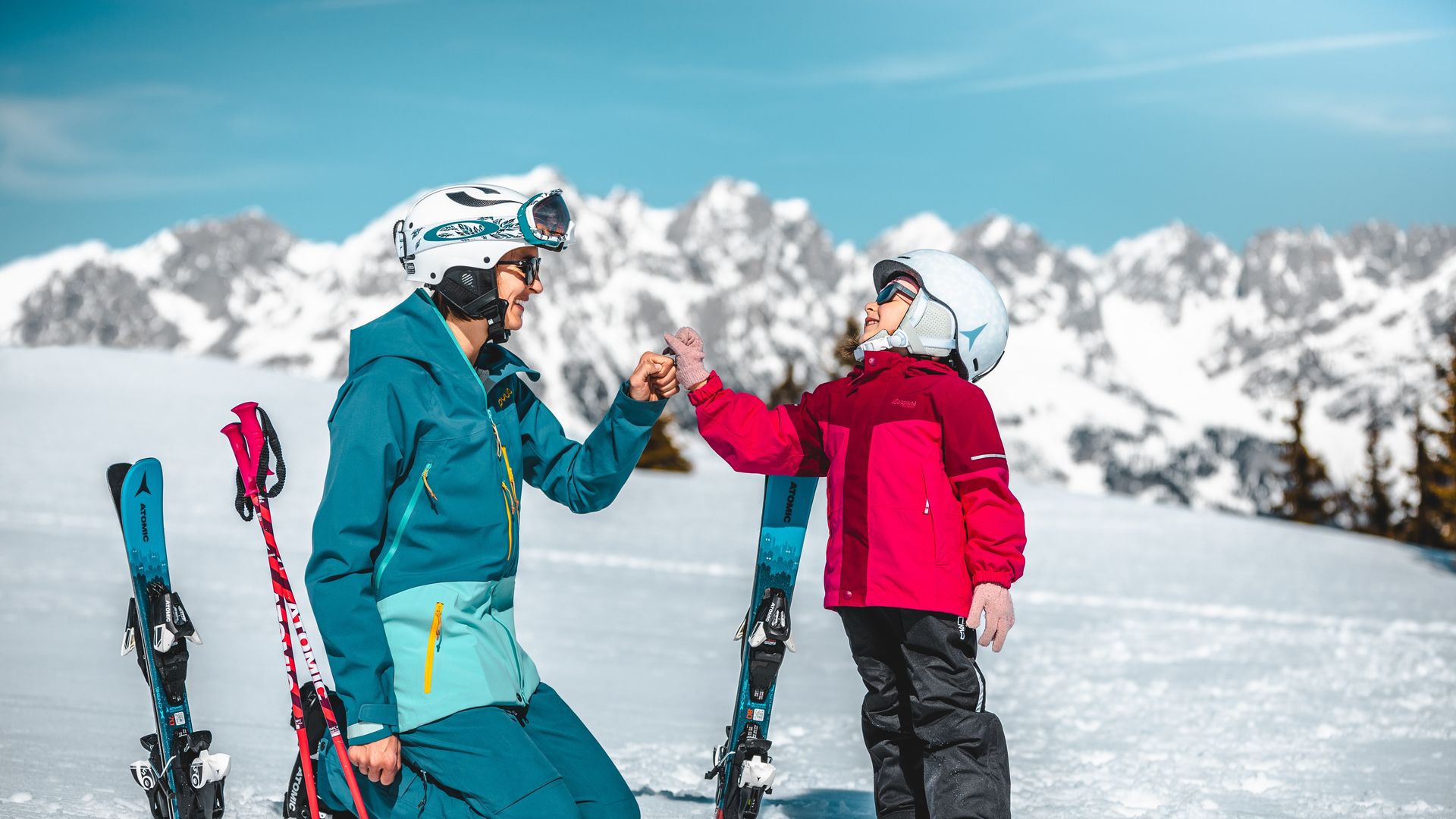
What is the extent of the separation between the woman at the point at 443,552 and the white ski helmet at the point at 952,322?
3.27 feet

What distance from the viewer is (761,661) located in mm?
4016

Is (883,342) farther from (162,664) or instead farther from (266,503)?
(162,664)

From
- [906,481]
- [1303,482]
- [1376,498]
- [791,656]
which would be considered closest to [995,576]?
[906,481]

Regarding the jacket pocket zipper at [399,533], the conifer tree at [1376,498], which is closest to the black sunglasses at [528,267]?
the jacket pocket zipper at [399,533]

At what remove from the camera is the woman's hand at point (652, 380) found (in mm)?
3787

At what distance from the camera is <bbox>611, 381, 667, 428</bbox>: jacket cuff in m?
3.82

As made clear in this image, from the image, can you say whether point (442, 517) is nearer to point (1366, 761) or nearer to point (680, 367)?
point (680, 367)

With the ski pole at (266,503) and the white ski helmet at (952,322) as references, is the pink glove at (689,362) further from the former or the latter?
the ski pole at (266,503)

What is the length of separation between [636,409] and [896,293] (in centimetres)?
104

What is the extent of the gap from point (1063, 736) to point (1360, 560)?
1468cm

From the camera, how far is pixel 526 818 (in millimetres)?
3189

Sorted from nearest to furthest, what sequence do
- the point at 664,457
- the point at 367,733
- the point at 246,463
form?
the point at 367,733 < the point at 246,463 < the point at 664,457

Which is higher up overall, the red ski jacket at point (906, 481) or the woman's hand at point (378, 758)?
the red ski jacket at point (906, 481)

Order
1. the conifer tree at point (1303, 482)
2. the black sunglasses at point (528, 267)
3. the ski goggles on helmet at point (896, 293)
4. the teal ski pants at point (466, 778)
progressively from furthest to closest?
the conifer tree at point (1303, 482) < the ski goggles on helmet at point (896, 293) < the black sunglasses at point (528, 267) < the teal ski pants at point (466, 778)
